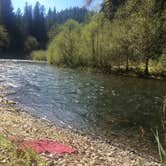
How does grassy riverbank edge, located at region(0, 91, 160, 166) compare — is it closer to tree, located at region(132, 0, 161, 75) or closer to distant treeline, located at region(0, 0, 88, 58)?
tree, located at region(132, 0, 161, 75)

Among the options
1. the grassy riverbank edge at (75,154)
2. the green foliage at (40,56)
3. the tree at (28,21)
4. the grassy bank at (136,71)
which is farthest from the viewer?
the tree at (28,21)

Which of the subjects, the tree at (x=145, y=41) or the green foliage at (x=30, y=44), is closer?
the tree at (x=145, y=41)

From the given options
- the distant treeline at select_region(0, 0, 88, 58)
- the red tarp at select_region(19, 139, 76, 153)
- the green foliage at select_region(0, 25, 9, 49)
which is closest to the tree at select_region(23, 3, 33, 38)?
the distant treeline at select_region(0, 0, 88, 58)

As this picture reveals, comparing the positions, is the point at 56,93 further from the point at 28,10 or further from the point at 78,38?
the point at 28,10

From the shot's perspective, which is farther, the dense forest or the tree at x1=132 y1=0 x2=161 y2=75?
the dense forest

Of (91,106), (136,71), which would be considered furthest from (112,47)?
(91,106)

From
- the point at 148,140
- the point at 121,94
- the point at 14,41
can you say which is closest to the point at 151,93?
the point at 121,94

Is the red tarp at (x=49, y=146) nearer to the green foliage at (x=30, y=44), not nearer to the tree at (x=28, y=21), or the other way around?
the green foliage at (x=30, y=44)

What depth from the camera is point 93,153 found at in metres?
11.5

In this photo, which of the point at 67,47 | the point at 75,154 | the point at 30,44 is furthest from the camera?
the point at 30,44

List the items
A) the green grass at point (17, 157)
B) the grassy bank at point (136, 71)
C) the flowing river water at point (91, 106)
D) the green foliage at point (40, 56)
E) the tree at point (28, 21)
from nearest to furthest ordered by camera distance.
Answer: the green grass at point (17, 157) → the flowing river water at point (91, 106) → the grassy bank at point (136, 71) → the green foliage at point (40, 56) → the tree at point (28, 21)

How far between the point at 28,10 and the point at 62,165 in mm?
141768

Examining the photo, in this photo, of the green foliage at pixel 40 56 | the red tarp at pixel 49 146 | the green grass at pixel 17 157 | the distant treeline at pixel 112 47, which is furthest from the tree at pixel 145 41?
the green foliage at pixel 40 56

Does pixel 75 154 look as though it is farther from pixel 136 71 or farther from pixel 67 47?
pixel 67 47
